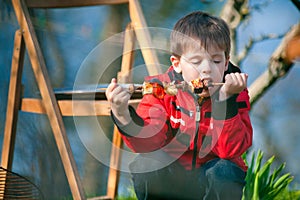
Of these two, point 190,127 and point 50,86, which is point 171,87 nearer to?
point 190,127

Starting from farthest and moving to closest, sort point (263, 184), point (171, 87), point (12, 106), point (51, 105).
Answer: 1. point (263, 184)
2. point (12, 106)
3. point (51, 105)
4. point (171, 87)

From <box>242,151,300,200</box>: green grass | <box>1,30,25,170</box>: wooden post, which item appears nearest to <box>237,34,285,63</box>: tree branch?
<box>242,151,300,200</box>: green grass

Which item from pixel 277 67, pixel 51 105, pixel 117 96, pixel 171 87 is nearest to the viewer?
pixel 117 96

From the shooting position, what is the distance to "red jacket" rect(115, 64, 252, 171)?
1353 millimetres

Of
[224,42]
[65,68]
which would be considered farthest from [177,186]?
[65,68]

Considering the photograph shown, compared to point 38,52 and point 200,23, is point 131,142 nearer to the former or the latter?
point 200,23

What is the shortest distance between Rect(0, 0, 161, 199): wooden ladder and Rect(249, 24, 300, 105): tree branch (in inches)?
28.5

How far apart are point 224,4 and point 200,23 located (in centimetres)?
118

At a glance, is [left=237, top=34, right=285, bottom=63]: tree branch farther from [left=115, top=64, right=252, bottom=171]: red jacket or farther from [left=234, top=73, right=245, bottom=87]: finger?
[left=234, top=73, right=245, bottom=87]: finger

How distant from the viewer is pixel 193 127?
1.40m

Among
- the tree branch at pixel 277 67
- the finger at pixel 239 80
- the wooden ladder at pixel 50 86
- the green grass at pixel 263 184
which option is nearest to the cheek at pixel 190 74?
the finger at pixel 239 80

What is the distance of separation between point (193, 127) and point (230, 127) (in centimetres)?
10

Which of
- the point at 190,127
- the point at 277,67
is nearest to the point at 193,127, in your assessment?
the point at 190,127

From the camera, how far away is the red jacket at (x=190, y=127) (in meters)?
1.35
